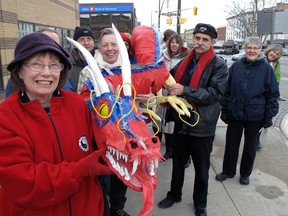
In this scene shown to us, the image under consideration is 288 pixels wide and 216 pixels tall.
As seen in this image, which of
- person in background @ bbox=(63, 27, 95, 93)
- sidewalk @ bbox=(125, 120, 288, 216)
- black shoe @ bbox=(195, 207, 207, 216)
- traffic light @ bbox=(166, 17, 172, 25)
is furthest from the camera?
traffic light @ bbox=(166, 17, 172, 25)

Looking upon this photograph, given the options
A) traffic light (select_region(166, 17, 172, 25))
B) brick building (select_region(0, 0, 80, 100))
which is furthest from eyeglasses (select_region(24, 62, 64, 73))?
traffic light (select_region(166, 17, 172, 25))

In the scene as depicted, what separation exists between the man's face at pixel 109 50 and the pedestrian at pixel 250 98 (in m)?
1.96

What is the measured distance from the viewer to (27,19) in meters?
11.0

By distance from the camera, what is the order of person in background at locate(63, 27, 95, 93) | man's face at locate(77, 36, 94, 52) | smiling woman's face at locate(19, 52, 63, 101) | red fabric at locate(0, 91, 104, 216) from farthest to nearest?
man's face at locate(77, 36, 94, 52) → person in background at locate(63, 27, 95, 93) → smiling woman's face at locate(19, 52, 63, 101) → red fabric at locate(0, 91, 104, 216)

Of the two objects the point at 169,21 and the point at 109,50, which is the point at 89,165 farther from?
the point at 169,21

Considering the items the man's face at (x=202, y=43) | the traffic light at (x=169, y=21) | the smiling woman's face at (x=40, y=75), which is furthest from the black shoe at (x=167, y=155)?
the traffic light at (x=169, y=21)

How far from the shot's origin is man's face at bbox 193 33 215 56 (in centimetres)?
276

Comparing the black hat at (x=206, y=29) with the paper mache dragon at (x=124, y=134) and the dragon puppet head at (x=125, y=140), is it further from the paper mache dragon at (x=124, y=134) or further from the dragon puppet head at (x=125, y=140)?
the dragon puppet head at (x=125, y=140)

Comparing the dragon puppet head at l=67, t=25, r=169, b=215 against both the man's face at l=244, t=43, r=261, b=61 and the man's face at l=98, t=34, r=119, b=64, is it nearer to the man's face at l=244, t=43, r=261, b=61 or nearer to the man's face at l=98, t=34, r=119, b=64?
the man's face at l=98, t=34, r=119, b=64

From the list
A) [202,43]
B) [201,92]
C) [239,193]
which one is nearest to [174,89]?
[201,92]

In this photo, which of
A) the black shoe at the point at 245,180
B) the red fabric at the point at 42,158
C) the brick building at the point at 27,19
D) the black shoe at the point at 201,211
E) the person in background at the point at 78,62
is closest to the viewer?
the red fabric at the point at 42,158

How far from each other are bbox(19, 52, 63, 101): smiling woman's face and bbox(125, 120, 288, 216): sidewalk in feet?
7.01

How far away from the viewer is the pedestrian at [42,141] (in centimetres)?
131

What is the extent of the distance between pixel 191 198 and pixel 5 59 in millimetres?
7613
